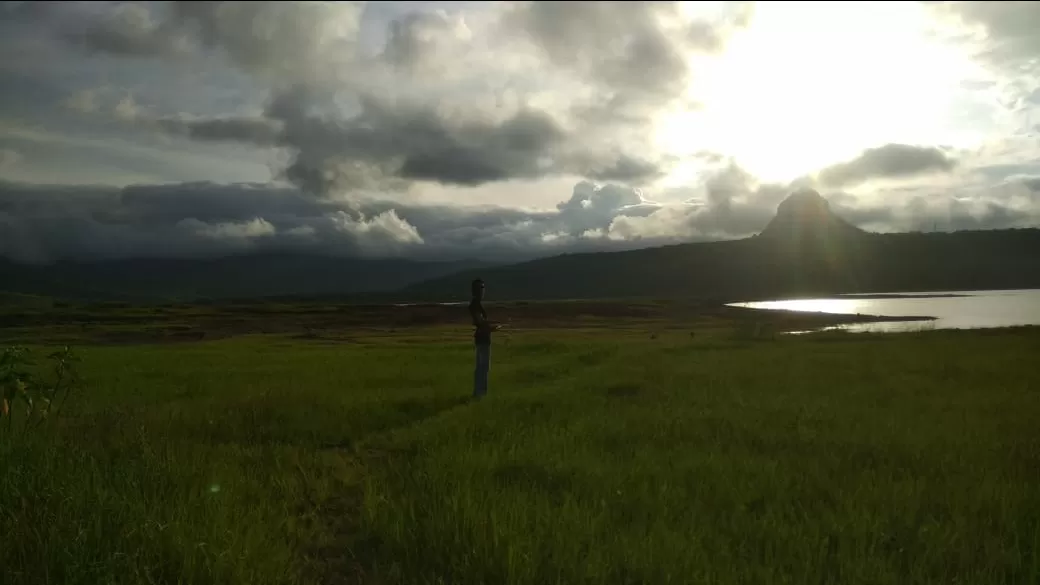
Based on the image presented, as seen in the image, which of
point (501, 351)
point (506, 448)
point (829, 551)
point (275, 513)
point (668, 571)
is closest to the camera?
point (668, 571)

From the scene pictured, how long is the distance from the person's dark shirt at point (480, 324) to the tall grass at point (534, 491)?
1.65 m

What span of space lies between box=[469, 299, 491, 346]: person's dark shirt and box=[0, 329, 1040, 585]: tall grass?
165 cm

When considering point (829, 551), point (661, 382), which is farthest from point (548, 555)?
point (661, 382)

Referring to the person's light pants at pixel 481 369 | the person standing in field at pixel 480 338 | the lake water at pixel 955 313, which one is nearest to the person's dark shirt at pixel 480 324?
the person standing in field at pixel 480 338

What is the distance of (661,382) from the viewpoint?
61.6 feet

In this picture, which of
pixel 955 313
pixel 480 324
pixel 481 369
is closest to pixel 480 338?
pixel 480 324

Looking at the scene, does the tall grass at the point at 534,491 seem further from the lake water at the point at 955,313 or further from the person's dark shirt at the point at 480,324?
the lake water at the point at 955,313

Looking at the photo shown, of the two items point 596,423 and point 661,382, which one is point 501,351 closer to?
point 661,382

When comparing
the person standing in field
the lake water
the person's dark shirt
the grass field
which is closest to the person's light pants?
the person standing in field

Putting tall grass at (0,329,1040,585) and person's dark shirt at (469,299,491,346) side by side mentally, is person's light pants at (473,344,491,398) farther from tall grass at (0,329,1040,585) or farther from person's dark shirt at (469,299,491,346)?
tall grass at (0,329,1040,585)

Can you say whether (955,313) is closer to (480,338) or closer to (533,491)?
(480,338)

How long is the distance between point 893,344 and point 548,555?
33.4m

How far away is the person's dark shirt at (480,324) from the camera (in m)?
15.9

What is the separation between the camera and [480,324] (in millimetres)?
16062
